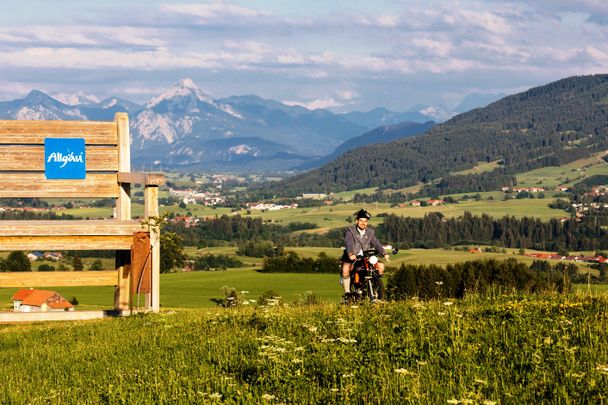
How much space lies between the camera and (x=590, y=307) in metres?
10.3

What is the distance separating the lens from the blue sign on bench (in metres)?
15.5

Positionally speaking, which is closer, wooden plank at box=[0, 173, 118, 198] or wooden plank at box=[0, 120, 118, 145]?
wooden plank at box=[0, 173, 118, 198]

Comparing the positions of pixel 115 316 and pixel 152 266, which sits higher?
pixel 152 266

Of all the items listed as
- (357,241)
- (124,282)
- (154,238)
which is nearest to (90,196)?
(124,282)

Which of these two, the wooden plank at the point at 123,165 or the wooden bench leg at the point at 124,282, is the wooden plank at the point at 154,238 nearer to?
the wooden bench leg at the point at 124,282

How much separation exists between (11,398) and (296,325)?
12.2 ft

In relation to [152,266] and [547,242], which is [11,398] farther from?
[547,242]

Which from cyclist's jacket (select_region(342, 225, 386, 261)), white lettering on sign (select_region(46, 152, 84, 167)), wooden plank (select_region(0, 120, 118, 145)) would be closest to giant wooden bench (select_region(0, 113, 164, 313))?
wooden plank (select_region(0, 120, 118, 145))

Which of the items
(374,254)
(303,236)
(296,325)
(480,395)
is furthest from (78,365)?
(303,236)

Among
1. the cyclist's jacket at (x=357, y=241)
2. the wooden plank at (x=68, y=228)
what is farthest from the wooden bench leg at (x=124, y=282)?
the cyclist's jacket at (x=357, y=241)

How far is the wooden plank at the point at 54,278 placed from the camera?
1395 centimetres

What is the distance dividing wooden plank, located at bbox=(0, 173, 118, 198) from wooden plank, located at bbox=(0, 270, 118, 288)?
189cm

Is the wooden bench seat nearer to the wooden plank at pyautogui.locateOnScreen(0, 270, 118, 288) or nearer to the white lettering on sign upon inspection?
the wooden plank at pyautogui.locateOnScreen(0, 270, 118, 288)

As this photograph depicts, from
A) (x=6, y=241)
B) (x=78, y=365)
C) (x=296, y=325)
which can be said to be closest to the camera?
(x=78, y=365)
